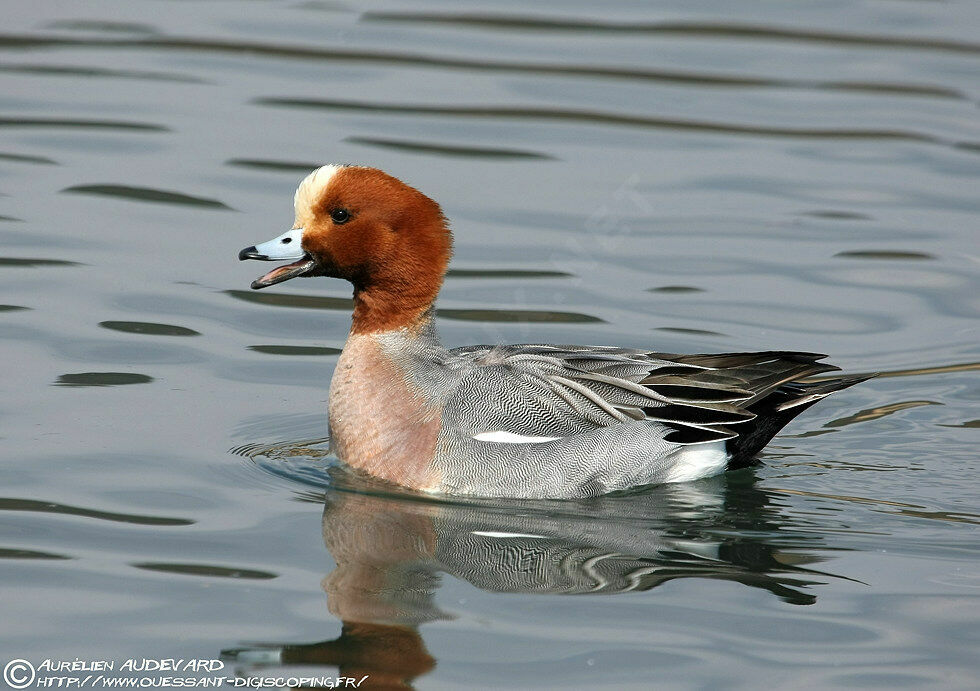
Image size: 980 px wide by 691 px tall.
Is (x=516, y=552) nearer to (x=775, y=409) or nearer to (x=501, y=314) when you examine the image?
(x=775, y=409)

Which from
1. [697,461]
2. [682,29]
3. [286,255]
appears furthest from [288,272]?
[682,29]

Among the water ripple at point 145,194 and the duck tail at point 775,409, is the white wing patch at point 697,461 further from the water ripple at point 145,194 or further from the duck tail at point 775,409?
the water ripple at point 145,194

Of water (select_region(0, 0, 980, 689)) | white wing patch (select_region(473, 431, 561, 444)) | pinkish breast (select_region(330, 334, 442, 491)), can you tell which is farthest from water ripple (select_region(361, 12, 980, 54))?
white wing patch (select_region(473, 431, 561, 444))

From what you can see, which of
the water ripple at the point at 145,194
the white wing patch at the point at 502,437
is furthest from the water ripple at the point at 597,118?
the white wing patch at the point at 502,437

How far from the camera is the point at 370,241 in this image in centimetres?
702

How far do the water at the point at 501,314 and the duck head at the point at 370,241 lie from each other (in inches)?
32.2

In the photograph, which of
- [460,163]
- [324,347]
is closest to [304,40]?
[460,163]

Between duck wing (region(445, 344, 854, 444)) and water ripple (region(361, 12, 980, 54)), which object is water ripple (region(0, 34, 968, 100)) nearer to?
water ripple (region(361, 12, 980, 54))

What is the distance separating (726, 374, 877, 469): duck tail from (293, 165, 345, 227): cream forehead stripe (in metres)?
2.09

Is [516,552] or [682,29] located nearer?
[516,552]

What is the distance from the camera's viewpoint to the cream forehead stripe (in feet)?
22.9

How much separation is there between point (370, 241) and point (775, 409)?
6.30ft

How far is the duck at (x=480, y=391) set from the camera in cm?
684

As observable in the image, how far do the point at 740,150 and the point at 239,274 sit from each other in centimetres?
414
